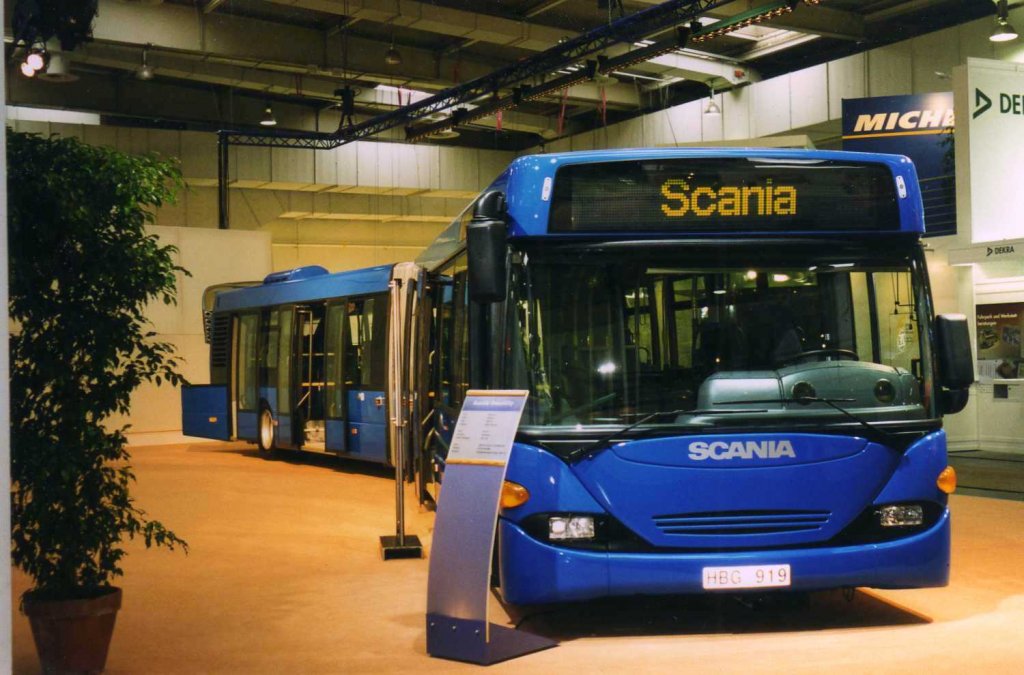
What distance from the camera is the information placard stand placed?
598 centimetres

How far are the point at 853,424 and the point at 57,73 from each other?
1414 centimetres

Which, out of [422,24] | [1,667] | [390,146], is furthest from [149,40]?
[1,667]

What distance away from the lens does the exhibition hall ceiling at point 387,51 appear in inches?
708

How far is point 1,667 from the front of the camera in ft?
12.3

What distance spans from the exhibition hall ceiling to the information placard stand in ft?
32.2

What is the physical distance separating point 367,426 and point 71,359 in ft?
34.0

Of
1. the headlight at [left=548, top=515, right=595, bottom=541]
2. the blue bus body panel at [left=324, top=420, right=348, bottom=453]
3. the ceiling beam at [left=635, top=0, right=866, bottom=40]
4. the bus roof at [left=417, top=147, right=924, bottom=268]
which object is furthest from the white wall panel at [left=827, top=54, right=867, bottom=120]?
the headlight at [left=548, top=515, right=595, bottom=541]

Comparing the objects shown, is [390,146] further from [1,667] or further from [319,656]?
[1,667]

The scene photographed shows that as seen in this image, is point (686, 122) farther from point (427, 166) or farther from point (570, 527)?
point (570, 527)

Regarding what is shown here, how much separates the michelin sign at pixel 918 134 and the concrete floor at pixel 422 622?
8.04m

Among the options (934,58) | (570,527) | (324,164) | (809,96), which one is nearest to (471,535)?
(570,527)

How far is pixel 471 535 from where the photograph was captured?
6031 millimetres

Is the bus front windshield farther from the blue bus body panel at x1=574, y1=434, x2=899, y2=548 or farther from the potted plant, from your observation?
the potted plant

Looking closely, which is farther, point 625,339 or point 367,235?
point 367,235
